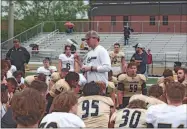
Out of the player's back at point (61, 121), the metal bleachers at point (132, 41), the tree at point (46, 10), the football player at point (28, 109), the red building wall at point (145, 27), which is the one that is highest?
the tree at point (46, 10)

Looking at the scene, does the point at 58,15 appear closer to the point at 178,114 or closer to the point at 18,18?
the point at 18,18

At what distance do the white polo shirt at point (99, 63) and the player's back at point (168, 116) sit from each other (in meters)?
2.75

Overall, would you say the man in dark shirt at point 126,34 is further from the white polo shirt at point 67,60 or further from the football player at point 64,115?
the football player at point 64,115

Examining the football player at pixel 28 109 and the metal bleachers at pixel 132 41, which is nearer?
the football player at pixel 28 109

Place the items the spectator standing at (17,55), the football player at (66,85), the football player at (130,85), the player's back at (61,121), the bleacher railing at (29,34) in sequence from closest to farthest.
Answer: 1. the player's back at (61,121)
2. the football player at (66,85)
3. the football player at (130,85)
4. the spectator standing at (17,55)
5. the bleacher railing at (29,34)

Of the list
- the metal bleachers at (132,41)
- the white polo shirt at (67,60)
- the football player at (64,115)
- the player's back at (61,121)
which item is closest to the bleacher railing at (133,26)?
the metal bleachers at (132,41)

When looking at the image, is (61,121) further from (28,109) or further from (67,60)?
(67,60)

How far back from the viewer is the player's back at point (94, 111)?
5.37m

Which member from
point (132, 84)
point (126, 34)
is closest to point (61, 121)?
point (132, 84)

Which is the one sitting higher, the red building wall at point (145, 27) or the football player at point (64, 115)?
the red building wall at point (145, 27)

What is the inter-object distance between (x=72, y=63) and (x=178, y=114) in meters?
6.75

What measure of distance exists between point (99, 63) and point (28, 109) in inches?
163

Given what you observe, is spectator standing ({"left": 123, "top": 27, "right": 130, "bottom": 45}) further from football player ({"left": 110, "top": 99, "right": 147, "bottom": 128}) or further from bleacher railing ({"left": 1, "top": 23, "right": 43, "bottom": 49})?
football player ({"left": 110, "top": 99, "right": 147, "bottom": 128})

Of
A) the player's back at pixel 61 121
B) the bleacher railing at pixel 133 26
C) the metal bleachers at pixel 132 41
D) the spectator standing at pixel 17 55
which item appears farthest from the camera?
the bleacher railing at pixel 133 26
